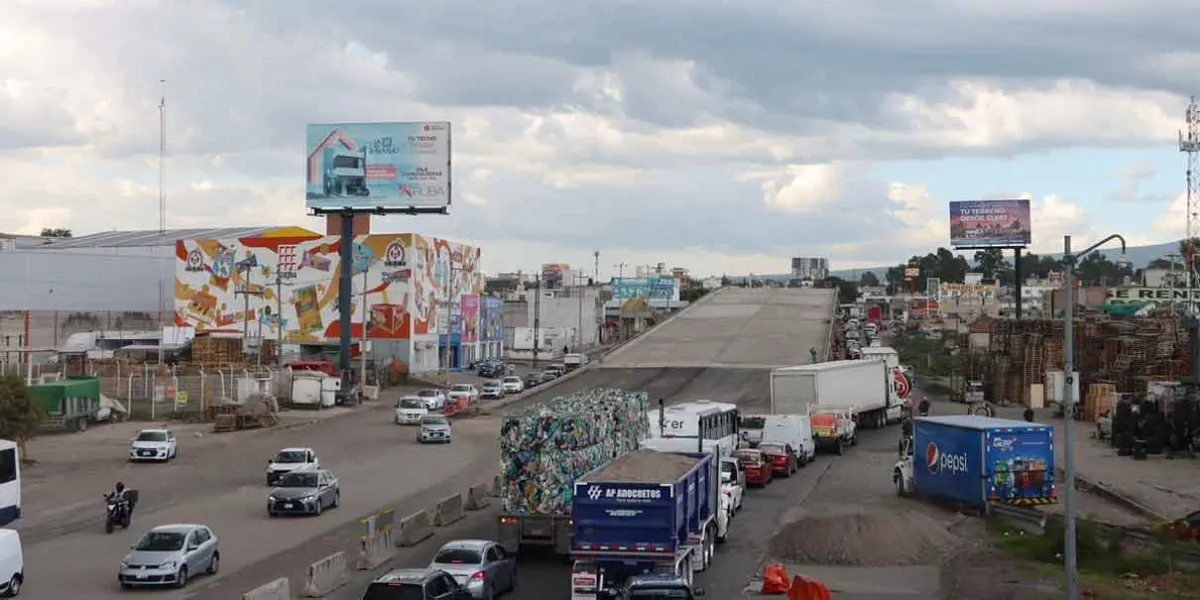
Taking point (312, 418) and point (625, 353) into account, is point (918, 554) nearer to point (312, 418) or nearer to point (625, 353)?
point (312, 418)

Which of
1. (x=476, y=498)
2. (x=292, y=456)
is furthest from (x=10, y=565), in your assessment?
(x=292, y=456)

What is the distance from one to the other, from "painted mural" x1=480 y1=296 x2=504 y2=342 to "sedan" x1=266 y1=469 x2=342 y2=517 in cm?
7844

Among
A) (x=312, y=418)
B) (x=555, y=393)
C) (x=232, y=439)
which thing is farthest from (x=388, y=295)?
(x=232, y=439)

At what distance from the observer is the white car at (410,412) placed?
196 feet

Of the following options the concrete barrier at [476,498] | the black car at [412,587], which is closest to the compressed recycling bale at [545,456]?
the black car at [412,587]

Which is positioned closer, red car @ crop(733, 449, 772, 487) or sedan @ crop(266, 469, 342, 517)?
sedan @ crop(266, 469, 342, 517)

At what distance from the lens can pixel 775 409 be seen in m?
54.3

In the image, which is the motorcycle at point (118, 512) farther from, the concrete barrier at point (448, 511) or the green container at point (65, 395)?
the green container at point (65, 395)

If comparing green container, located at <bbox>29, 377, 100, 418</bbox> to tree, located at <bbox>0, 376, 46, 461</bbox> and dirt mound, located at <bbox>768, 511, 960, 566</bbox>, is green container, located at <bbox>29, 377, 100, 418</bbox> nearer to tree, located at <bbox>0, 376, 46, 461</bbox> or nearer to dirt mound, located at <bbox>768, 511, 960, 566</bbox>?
tree, located at <bbox>0, 376, 46, 461</bbox>

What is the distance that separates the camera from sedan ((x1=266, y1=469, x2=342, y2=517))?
32188 mm

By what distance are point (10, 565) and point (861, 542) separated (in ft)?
54.6

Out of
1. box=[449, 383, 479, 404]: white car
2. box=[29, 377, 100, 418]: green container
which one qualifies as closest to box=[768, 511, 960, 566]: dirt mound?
box=[29, 377, 100, 418]: green container

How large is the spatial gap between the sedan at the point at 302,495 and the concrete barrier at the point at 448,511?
3.64m

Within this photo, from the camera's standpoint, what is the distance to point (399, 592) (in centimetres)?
1800
